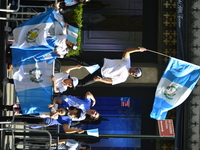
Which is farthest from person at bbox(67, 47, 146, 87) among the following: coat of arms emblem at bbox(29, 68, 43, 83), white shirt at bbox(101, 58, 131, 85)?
coat of arms emblem at bbox(29, 68, 43, 83)

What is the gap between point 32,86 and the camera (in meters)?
8.13

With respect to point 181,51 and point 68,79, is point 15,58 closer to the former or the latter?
point 68,79

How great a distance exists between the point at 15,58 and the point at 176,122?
5835 mm

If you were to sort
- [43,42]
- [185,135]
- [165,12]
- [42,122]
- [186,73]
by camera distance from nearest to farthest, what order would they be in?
[43,42] → [186,73] → [42,122] → [185,135] → [165,12]

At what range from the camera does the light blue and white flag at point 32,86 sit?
26.5 ft

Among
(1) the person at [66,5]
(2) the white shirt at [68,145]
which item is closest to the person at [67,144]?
(2) the white shirt at [68,145]

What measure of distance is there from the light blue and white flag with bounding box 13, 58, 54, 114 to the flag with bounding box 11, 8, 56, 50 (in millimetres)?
435

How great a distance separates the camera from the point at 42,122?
356 inches

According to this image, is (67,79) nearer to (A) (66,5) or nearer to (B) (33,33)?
(B) (33,33)

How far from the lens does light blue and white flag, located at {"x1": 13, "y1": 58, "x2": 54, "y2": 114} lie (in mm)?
8086

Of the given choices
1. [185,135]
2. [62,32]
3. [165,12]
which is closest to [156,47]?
[165,12]

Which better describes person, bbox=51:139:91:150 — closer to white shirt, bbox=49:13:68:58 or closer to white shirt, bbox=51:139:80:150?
white shirt, bbox=51:139:80:150

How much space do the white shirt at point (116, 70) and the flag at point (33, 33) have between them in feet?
5.62

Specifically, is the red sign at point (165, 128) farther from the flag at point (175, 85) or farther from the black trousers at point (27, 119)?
the black trousers at point (27, 119)
